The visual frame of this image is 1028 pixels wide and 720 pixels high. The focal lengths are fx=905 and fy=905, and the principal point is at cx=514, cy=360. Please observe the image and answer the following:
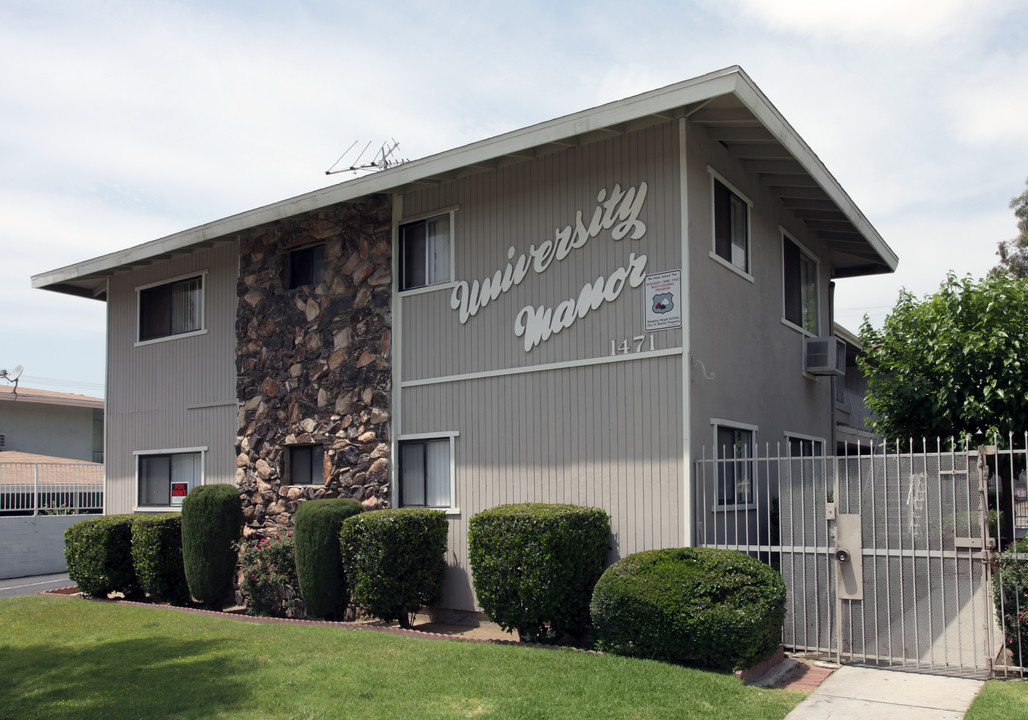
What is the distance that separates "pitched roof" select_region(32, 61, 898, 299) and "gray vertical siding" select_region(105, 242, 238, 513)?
543mm

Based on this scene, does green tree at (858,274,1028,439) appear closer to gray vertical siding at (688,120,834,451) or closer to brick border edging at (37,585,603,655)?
gray vertical siding at (688,120,834,451)

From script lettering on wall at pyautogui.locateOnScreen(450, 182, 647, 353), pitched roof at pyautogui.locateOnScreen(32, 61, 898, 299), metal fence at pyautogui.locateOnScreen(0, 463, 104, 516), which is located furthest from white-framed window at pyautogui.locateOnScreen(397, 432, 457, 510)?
metal fence at pyautogui.locateOnScreen(0, 463, 104, 516)

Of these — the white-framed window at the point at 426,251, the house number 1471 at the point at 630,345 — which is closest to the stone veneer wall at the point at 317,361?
the white-framed window at the point at 426,251

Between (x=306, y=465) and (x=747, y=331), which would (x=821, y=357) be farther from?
(x=306, y=465)

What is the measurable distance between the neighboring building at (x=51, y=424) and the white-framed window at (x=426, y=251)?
66.8ft

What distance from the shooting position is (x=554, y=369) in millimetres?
11172

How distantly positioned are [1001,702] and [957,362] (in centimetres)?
496

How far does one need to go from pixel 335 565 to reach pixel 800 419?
7.18m

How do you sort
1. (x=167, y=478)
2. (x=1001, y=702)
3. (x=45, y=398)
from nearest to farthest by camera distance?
(x=1001, y=702) < (x=167, y=478) < (x=45, y=398)

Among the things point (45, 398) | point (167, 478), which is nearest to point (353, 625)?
point (167, 478)

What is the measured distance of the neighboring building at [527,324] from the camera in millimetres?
10398

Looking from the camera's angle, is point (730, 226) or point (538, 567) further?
point (730, 226)

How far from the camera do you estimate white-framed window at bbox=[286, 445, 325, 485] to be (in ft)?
44.7

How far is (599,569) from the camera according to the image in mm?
10094
